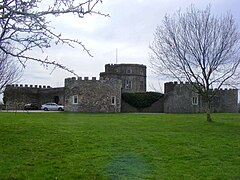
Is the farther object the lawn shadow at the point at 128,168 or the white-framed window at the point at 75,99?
the white-framed window at the point at 75,99

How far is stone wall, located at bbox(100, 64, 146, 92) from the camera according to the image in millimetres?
58594

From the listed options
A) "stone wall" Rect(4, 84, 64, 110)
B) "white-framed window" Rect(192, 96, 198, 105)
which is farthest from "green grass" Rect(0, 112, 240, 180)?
"stone wall" Rect(4, 84, 64, 110)

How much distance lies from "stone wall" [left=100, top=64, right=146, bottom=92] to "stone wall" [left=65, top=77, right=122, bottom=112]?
17026 millimetres

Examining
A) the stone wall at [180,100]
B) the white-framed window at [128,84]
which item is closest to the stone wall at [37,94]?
the white-framed window at [128,84]

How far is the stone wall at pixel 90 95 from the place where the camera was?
40.3 m

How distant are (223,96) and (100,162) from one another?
4171cm

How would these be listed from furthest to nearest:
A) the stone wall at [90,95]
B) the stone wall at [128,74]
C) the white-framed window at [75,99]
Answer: the stone wall at [128,74] → the white-framed window at [75,99] → the stone wall at [90,95]

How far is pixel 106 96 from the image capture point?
40.8 metres

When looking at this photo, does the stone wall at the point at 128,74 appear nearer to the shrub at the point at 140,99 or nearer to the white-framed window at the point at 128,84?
the white-framed window at the point at 128,84

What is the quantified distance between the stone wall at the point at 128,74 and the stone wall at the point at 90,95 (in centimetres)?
1703

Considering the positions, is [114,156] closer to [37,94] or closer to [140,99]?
[140,99]

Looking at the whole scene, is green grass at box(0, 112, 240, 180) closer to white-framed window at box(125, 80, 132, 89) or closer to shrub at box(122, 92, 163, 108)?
shrub at box(122, 92, 163, 108)

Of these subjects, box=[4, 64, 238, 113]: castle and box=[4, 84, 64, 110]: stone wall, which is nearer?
box=[4, 64, 238, 113]: castle

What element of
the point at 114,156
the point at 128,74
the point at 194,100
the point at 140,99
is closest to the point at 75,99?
the point at 140,99
